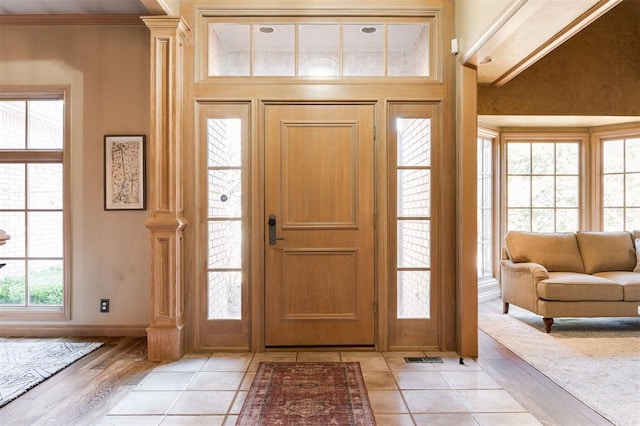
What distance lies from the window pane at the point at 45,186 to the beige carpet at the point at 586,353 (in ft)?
13.3

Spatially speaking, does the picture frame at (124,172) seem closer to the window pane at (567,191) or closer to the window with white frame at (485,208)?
the window with white frame at (485,208)

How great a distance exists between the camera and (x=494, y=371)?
112 inches

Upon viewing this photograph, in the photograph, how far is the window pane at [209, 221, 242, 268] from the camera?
3.25 m

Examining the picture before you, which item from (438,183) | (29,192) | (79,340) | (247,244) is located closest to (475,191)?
(438,183)

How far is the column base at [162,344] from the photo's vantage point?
3.04 meters

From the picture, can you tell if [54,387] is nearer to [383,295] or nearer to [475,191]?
[383,295]

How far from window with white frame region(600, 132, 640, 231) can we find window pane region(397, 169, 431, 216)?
11.0ft

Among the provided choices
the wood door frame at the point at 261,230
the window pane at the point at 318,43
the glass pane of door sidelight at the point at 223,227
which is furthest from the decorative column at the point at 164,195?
the window pane at the point at 318,43

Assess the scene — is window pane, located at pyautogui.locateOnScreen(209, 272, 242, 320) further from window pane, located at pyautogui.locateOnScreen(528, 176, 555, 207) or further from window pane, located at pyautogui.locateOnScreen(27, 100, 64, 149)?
window pane, located at pyautogui.locateOnScreen(528, 176, 555, 207)

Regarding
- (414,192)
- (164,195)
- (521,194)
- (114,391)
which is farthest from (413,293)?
(521,194)

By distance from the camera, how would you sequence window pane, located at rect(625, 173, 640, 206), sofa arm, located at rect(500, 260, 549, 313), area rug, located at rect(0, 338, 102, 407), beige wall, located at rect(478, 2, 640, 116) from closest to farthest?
area rug, located at rect(0, 338, 102, 407), sofa arm, located at rect(500, 260, 549, 313), beige wall, located at rect(478, 2, 640, 116), window pane, located at rect(625, 173, 640, 206)

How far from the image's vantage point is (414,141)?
129 inches

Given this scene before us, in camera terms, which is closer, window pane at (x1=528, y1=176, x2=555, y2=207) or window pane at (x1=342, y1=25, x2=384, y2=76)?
window pane at (x1=342, y1=25, x2=384, y2=76)

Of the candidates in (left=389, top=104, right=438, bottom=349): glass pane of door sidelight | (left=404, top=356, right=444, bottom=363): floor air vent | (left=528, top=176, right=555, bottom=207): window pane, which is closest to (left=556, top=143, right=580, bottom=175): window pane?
(left=528, top=176, right=555, bottom=207): window pane
